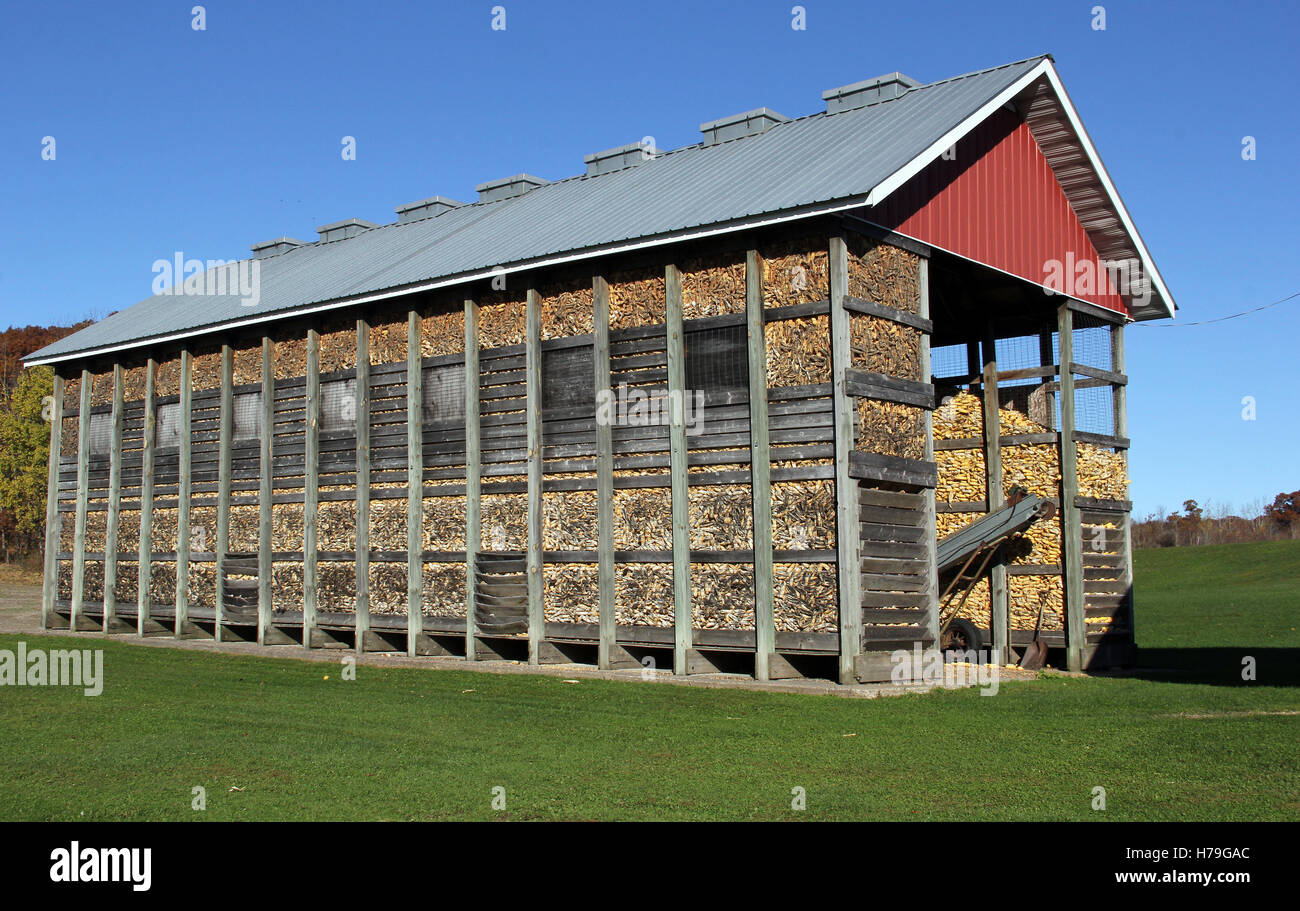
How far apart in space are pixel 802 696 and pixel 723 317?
530 centimetres

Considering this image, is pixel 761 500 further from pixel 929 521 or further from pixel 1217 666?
pixel 1217 666

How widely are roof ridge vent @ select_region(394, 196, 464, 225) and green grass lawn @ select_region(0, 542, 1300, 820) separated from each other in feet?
45.3

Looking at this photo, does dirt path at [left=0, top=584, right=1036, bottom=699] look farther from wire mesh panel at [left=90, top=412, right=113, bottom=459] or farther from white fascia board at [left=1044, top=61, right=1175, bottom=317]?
white fascia board at [left=1044, top=61, right=1175, bottom=317]

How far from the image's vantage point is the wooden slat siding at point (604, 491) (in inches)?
727

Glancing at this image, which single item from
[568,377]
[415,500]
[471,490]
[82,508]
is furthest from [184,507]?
[568,377]

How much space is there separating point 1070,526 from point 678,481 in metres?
7.67

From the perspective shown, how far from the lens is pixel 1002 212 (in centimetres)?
1994

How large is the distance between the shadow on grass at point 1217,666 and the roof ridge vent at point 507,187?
15.5 m

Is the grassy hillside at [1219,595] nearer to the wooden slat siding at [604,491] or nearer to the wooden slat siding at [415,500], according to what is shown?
the wooden slat siding at [604,491]

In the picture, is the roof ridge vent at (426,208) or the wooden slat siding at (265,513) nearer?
the wooden slat siding at (265,513)

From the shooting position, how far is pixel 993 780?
9789 millimetres

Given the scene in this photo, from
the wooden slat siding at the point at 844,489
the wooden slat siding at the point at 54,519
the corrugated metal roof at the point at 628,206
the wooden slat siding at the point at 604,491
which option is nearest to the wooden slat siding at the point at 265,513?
the corrugated metal roof at the point at 628,206
